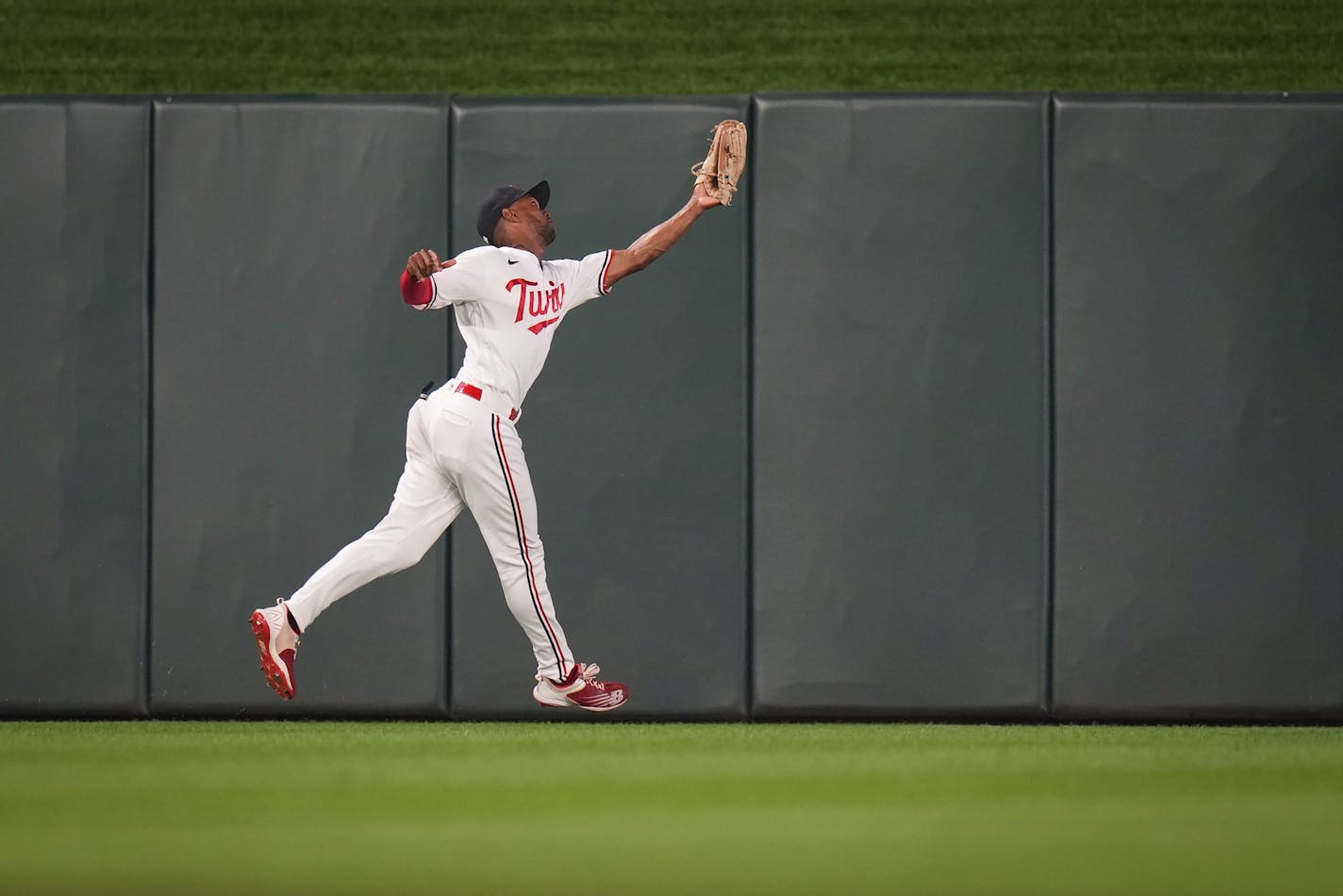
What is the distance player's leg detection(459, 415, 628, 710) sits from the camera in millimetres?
4852

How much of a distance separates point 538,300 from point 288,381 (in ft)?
3.15

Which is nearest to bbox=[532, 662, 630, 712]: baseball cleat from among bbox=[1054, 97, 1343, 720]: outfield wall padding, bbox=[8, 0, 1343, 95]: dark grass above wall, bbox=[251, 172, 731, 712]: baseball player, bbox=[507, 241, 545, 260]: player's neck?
bbox=[251, 172, 731, 712]: baseball player

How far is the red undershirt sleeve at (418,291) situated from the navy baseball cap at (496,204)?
0.44m

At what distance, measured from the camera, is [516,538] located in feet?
16.1

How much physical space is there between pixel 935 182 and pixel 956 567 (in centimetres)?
129

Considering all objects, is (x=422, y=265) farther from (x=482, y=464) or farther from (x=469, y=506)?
(x=469, y=506)

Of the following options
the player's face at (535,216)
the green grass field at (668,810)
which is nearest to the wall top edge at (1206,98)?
the player's face at (535,216)

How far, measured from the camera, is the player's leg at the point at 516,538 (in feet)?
15.9

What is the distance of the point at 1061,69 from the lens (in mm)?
6164

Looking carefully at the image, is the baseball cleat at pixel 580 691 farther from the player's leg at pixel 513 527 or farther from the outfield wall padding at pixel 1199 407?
the outfield wall padding at pixel 1199 407

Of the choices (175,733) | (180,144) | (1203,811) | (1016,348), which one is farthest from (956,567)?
(180,144)

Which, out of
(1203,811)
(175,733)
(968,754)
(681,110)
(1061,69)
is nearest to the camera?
(1203,811)

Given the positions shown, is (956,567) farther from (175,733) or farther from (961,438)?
(175,733)

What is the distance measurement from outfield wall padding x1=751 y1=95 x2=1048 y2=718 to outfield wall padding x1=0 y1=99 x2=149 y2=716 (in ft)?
6.92
